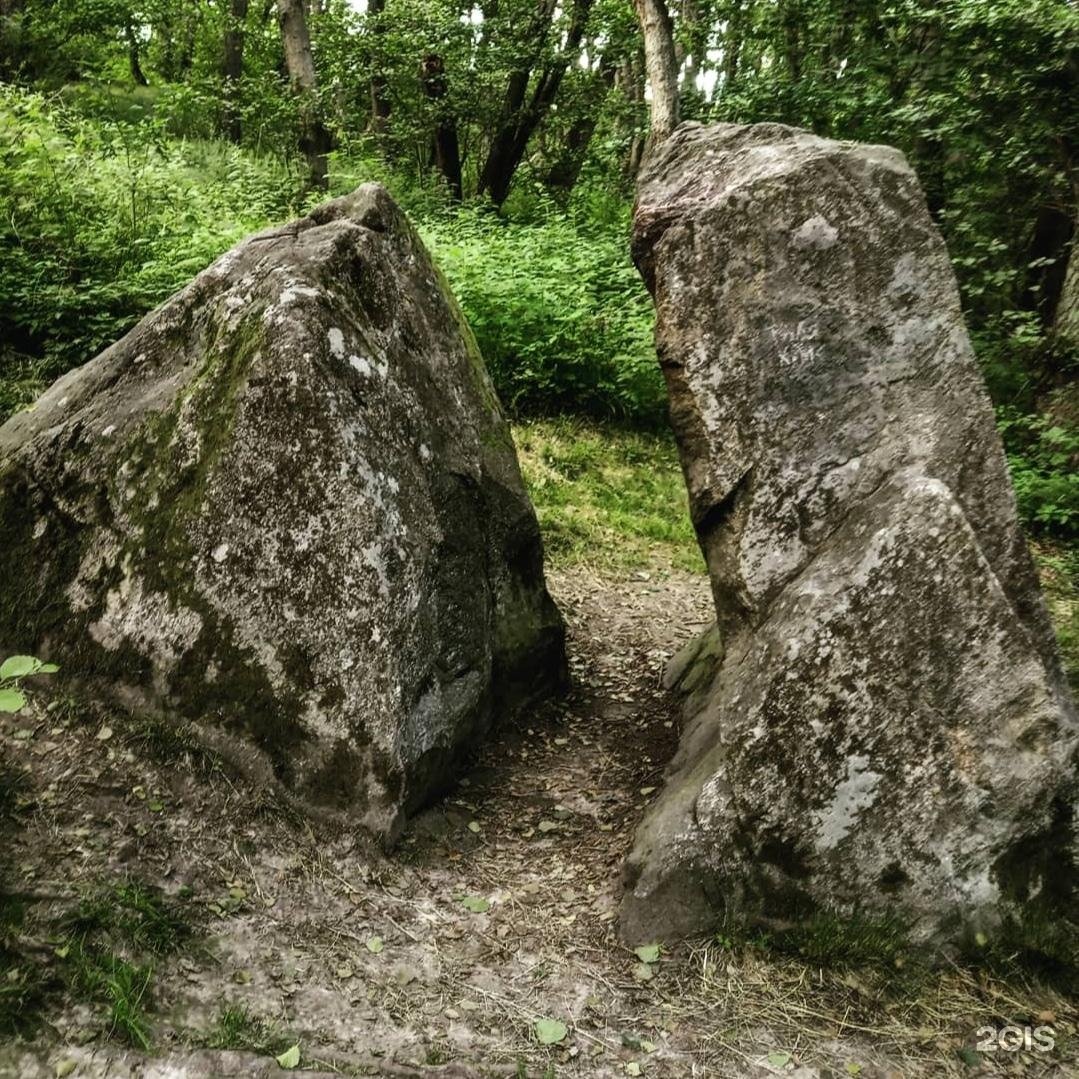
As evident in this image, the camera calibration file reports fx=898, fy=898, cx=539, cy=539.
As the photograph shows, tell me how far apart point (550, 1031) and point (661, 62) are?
865 cm

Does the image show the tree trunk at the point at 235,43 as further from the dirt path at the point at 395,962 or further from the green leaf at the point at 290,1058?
the green leaf at the point at 290,1058

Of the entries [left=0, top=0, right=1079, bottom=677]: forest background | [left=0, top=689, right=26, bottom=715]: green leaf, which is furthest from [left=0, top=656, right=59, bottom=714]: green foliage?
[left=0, top=0, right=1079, bottom=677]: forest background

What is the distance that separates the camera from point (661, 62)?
29.1ft

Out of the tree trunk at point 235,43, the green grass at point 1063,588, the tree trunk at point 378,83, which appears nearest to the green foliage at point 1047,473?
the green grass at point 1063,588

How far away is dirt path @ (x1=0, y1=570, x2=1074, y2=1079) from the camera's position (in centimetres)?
302

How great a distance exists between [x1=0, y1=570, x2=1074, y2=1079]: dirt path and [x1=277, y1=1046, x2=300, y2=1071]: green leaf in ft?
0.12

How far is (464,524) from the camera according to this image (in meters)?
4.78

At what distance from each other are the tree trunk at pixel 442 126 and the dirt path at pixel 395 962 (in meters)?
12.0

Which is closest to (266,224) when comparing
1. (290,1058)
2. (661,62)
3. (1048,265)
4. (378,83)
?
(661,62)

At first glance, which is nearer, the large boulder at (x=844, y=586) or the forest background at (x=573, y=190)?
the large boulder at (x=844, y=586)

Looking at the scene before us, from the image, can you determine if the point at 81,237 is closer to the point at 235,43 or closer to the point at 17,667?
the point at 17,667

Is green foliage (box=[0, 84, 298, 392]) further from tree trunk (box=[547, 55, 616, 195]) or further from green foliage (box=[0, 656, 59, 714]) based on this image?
tree trunk (box=[547, 55, 616, 195])

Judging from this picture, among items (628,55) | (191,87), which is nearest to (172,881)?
(628,55)

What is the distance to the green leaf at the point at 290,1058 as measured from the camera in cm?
286
